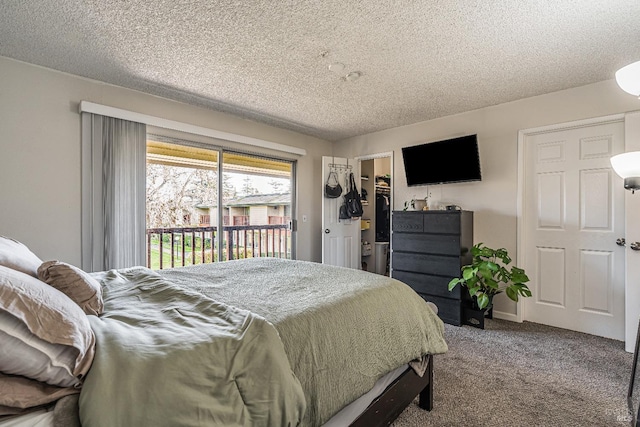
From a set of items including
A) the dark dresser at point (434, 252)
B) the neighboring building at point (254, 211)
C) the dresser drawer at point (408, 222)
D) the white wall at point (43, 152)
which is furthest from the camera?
the neighboring building at point (254, 211)

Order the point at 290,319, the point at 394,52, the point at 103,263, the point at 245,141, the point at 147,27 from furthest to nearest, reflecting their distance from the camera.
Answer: the point at 245,141 < the point at 103,263 < the point at 394,52 < the point at 147,27 < the point at 290,319

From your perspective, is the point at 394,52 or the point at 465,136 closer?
the point at 394,52

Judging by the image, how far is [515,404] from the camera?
1.78 meters

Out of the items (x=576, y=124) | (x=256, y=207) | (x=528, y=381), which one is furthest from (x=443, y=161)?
(x=256, y=207)

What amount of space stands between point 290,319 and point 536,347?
2.55m

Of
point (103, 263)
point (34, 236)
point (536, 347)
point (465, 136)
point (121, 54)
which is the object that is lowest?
point (536, 347)

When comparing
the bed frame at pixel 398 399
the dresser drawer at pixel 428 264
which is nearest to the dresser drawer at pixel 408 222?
the dresser drawer at pixel 428 264

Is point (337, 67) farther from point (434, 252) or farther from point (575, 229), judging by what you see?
point (575, 229)

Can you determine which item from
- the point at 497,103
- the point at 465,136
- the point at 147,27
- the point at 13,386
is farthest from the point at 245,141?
the point at 13,386

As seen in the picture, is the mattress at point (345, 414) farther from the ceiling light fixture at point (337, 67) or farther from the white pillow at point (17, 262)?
the ceiling light fixture at point (337, 67)

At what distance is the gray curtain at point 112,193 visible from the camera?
2682mm

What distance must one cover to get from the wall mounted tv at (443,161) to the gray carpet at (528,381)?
1.75m

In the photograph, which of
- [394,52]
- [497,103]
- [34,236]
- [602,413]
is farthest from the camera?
[497,103]

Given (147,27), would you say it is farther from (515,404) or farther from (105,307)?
(515,404)
